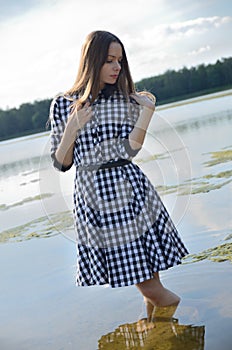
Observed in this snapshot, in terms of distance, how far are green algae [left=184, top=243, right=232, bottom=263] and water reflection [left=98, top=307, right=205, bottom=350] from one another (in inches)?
31.8

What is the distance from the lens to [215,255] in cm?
458

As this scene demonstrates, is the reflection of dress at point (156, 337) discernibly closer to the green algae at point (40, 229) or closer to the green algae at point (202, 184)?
the green algae at point (202, 184)

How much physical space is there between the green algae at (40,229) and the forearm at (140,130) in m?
3.27

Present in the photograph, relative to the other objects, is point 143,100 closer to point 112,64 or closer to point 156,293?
point 112,64

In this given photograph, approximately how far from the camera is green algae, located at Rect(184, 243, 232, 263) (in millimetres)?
4477

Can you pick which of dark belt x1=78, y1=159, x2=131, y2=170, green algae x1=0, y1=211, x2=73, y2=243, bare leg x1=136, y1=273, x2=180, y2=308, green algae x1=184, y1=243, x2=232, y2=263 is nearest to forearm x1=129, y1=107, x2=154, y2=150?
dark belt x1=78, y1=159, x2=131, y2=170

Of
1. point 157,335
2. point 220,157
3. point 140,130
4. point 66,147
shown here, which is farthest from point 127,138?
point 220,157

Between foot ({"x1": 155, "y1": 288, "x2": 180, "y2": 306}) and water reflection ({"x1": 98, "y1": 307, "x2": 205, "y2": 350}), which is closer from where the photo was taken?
water reflection ({"x1": 98, "y1": 307, "x2": 205, "y2": 350})

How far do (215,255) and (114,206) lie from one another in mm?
1327

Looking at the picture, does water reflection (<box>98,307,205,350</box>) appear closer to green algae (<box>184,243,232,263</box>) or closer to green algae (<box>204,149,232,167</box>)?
green algae (<box>184,243,232,263</box>)

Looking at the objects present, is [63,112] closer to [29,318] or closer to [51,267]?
[29,318]

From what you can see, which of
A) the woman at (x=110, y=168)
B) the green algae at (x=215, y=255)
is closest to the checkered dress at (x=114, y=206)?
the woman at (x=110, y=168)

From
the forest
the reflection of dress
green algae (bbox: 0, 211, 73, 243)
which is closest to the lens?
the reflection of dress

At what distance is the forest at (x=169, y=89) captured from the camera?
54.6 metres
